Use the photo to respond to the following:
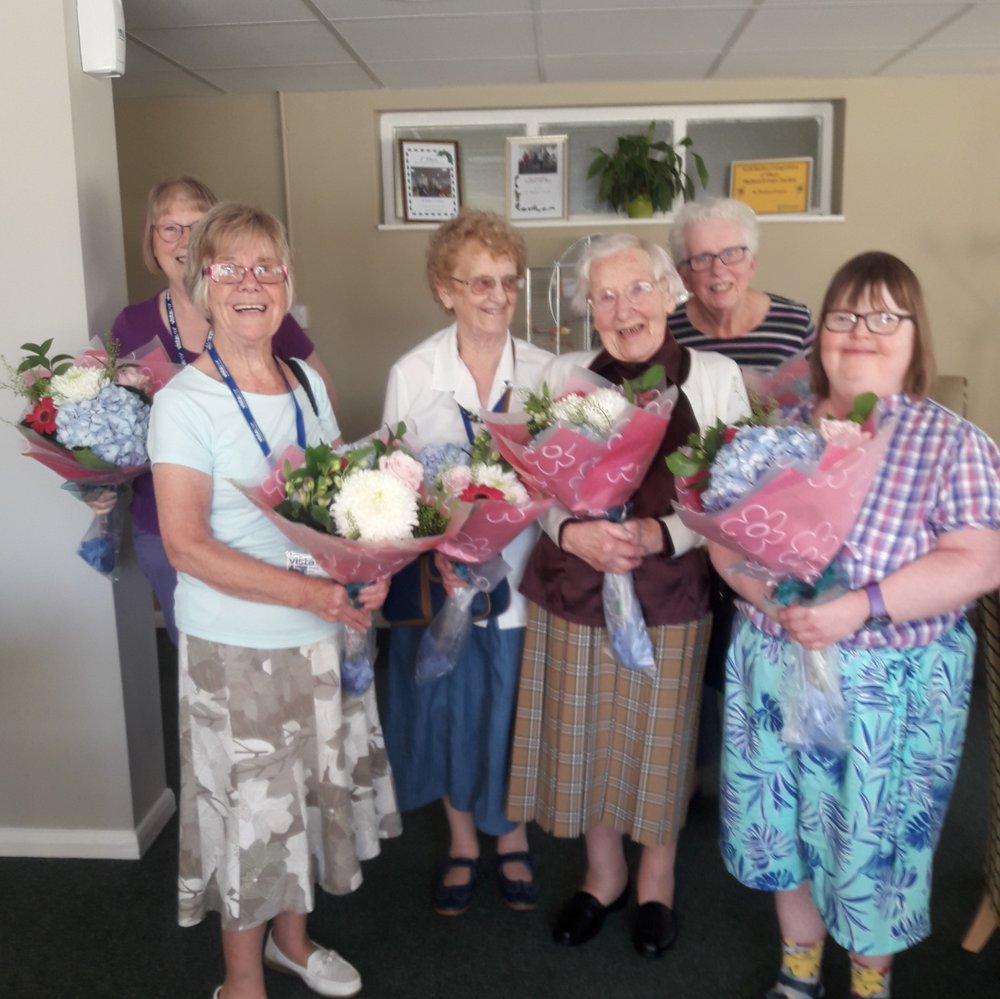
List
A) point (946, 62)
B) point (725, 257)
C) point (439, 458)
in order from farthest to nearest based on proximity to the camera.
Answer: point (946, 62) < point (725, 257) < point (439, 458)

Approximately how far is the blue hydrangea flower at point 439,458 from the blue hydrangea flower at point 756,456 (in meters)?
0.55

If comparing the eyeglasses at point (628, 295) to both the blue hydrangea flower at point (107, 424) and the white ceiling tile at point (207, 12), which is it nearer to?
the blue hydrangea flower at point (107, 424)

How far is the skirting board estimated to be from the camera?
2576 mm

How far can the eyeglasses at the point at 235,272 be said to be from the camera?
1670 millimetres

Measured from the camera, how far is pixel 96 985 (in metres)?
2.06

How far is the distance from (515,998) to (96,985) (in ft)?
3.22

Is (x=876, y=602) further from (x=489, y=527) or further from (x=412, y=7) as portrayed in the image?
(x=412, y=7)

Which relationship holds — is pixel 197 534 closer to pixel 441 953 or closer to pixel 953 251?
pixel 441 953

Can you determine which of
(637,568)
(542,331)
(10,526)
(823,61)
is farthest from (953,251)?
(10,526)

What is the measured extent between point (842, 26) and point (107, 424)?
10.1 ft

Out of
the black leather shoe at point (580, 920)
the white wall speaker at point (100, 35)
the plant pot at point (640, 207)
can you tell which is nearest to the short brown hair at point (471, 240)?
the white wall speaker at point (100, 35)

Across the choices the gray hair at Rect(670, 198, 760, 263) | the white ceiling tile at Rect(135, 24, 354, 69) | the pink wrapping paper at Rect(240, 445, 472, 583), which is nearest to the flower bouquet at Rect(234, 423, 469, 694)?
the pink wrapping paper at Rect(240, 445, 472, 583)

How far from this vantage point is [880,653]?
1.59 meters

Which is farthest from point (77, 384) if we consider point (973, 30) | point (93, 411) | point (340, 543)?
point (973, 30)
